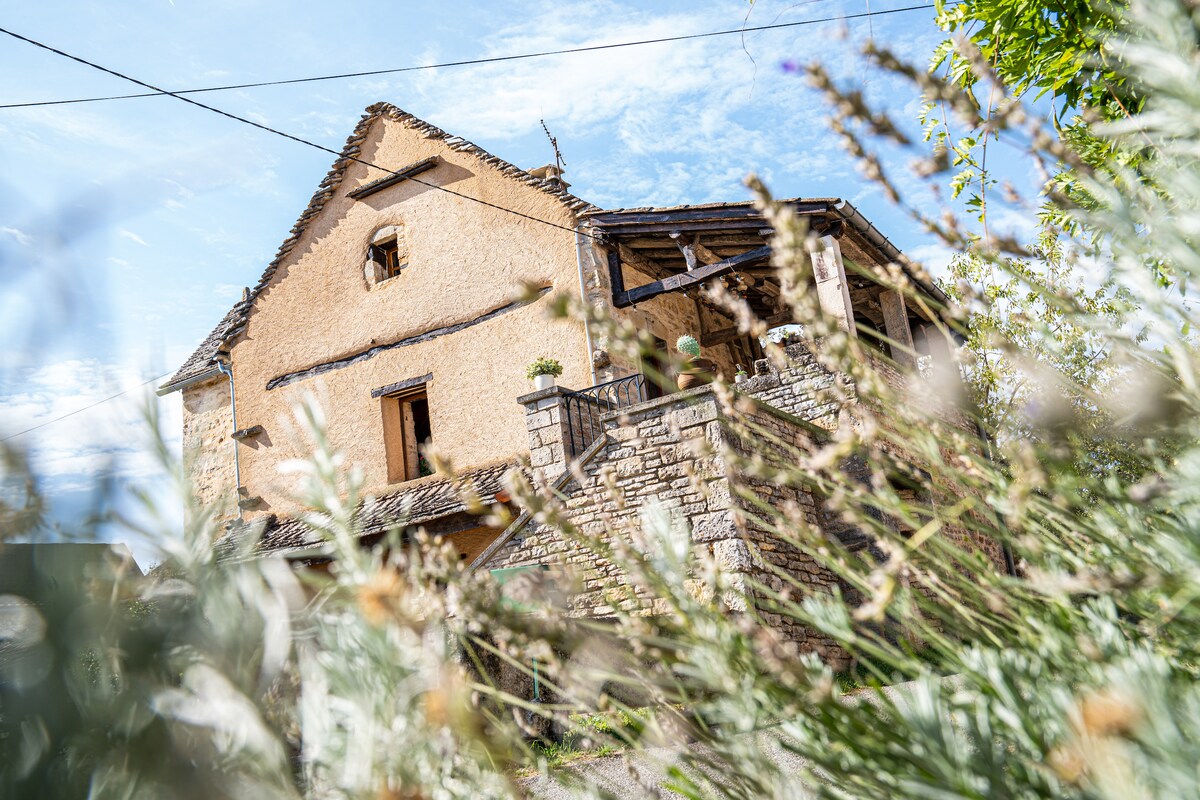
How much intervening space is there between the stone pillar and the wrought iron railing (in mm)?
74

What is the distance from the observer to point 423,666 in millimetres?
721

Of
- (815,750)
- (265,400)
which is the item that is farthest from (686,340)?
(815,750)

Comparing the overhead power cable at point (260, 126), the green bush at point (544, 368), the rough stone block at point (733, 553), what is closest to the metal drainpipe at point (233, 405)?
the overhead power cable at point (260, 126)

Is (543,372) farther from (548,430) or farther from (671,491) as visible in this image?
(671,491)

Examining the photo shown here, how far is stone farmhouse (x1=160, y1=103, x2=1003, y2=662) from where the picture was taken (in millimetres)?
8742

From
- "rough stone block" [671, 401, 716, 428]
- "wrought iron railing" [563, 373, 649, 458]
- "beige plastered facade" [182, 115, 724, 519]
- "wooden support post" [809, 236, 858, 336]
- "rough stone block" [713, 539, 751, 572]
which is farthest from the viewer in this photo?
"beige plastered facade" [182, 115, 724, 519]

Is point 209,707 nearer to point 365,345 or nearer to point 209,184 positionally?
point 209,184

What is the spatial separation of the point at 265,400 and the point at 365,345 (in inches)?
80.5

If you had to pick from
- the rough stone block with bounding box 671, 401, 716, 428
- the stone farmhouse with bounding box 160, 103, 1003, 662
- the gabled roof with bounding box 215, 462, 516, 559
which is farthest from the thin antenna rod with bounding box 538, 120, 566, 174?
the rough stone block with bounding box 671, 401, 716, 428

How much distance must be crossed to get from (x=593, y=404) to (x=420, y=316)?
12.7 feet

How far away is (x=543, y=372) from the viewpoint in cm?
992

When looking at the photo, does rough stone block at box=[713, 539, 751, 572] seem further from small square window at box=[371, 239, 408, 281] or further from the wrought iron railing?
small square window at box=[371, 239, 408, 281]

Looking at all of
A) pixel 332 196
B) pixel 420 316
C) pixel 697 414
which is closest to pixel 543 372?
pixel 697 414

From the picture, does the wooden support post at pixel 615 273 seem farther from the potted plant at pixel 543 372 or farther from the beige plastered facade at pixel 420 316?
the potted plant at pixel 543 372
